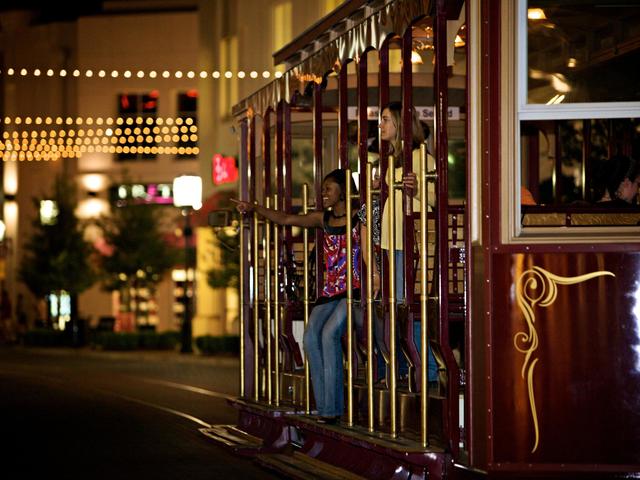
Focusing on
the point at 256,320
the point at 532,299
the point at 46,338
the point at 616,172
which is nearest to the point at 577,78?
the point at 616,172

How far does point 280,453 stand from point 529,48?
13.2 ft

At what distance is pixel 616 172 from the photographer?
9.30 meters

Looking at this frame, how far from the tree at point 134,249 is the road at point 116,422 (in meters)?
12.9

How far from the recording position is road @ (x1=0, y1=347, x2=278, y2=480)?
10180mm

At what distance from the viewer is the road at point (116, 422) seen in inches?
401

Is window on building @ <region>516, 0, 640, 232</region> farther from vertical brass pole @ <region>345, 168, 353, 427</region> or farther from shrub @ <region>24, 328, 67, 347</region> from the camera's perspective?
shrub @ <region>24, 328, 67, 347</region>

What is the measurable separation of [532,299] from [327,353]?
2.79 metres

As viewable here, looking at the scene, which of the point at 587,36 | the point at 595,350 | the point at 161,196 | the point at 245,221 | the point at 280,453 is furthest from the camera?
the point at 161,196

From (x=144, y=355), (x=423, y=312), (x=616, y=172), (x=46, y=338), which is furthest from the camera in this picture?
(x=46, y=338)

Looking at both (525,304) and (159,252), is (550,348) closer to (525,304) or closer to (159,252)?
(525,304)

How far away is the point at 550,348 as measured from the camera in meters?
7.27

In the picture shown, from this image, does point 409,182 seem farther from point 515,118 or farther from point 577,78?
point 577,78

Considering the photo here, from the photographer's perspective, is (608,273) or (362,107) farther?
(362,107)

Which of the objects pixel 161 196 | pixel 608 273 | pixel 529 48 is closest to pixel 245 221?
pixel 529 48
